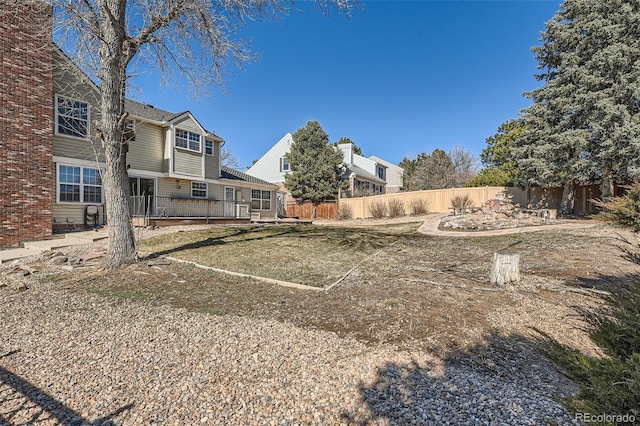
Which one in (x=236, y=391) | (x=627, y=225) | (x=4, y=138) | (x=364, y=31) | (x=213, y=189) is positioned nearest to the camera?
(x=236, y=391)

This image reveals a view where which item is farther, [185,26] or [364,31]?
[364,31]

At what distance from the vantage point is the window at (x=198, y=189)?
57.3 ft

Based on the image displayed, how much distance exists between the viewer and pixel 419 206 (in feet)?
69.4

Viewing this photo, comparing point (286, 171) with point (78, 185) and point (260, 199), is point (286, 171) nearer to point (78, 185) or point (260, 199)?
point (260, 199)

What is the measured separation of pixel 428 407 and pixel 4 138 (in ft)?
41.3

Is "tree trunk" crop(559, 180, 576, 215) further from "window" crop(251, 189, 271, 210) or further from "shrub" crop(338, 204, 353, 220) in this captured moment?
"window" crop(251, 189, 271, 210)

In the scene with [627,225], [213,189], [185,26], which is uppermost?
[185,26]

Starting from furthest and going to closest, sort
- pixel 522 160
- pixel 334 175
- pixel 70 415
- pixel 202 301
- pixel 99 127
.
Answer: pixel 334 175
pixel 522 160
pixel 99 127
pixel 202 301
pixel 70 415

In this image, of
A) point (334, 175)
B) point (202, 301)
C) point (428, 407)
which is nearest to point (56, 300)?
point (202, 301)

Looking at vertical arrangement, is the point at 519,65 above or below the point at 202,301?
above

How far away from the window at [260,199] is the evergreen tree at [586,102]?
619 inches

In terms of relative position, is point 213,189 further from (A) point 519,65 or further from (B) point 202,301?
(A) point 519,65

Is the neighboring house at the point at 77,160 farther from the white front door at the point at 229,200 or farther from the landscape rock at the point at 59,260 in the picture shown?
the landscape rock at the point at 59,260

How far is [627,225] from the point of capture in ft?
10.7
